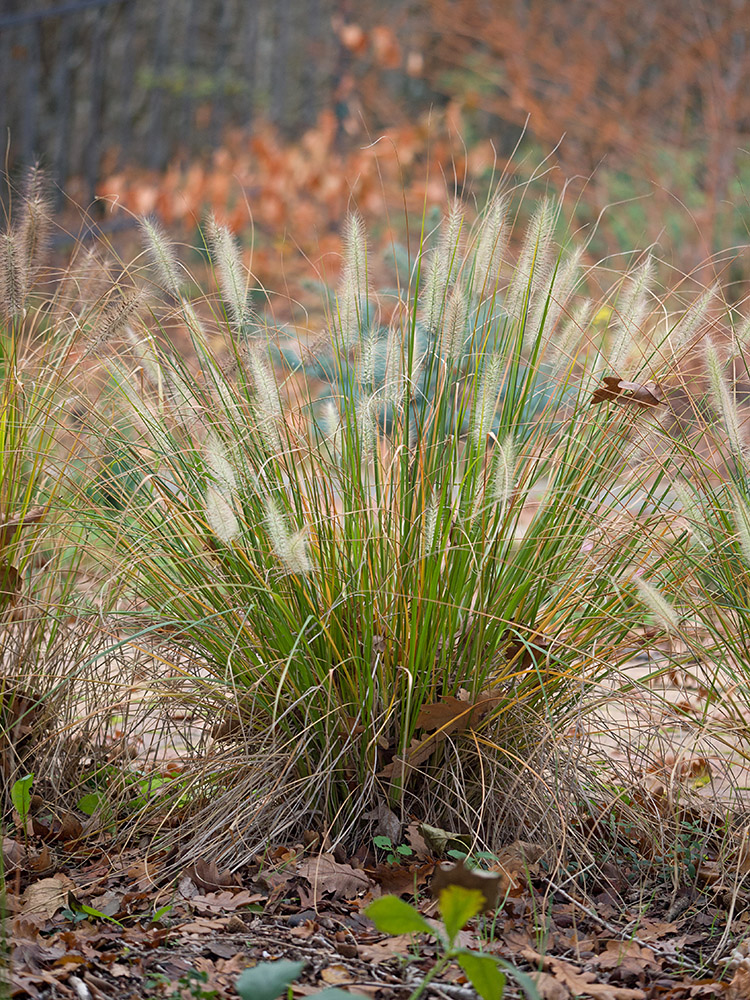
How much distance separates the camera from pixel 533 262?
6.31 ft

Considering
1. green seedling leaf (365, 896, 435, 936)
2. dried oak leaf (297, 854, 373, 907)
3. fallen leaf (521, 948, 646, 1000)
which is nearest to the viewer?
green seedling leaf (365, 896, 435, 936)

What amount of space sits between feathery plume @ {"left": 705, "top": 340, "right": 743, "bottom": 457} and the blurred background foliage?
459 cm

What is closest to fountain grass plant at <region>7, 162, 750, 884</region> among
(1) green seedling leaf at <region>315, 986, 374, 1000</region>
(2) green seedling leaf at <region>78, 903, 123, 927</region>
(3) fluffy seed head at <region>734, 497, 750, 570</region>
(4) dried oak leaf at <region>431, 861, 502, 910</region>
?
(3) fluffy seed head at <region>734, 497, 750, 570</region>

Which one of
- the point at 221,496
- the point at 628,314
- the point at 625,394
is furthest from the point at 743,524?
the point at 221,496

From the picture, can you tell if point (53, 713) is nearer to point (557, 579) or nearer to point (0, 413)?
point (0, 413)

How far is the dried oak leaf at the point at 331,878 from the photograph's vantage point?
1730 mm

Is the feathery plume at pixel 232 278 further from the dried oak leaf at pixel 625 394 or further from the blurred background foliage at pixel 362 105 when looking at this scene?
the blurred background foliage at pixel 362 105

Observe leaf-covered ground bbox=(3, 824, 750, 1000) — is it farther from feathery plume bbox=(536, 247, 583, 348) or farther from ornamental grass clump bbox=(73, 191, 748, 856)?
feathery plume bbox=(536, 247, 583, 348)

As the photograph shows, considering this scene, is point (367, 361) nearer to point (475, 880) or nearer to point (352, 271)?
point (352, 271)

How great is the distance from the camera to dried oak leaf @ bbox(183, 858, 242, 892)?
1746 mm

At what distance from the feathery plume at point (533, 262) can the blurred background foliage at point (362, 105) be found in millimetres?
4328

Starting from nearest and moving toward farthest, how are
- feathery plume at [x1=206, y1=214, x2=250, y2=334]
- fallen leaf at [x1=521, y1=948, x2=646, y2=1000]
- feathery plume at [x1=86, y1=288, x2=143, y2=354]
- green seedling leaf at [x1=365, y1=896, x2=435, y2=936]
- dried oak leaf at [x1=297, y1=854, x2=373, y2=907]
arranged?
green seedling leaf at [x1=365, y1=896, x2=435, y2=936]
fallen leaf at [x1=521, y1=948, x2=646, y2=1000]
dried oak leaf at [x1=297, y1=854, x2=373, y2=907]
feathery plume at [x1=206, y1=214, x2=250, y2=334]
feathery plume at [x1=86, y1=288, x2=143, y2=354]

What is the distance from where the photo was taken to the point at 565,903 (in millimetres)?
1803

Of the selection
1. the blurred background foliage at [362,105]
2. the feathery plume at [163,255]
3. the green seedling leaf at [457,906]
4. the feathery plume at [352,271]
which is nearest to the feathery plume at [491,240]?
the feathery plume at [352,271]
